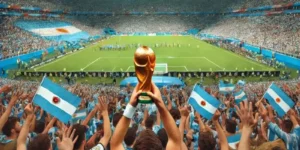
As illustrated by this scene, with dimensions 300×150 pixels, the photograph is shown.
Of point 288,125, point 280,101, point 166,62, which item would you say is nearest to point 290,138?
point 288,125

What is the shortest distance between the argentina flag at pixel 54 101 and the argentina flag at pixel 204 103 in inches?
94.7

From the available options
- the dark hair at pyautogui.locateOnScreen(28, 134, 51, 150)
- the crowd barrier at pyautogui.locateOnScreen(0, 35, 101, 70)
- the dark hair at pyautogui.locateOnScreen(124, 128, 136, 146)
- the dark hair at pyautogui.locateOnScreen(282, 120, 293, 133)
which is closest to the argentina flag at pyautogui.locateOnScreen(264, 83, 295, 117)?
the dark hair at pyautogui.locateOnScreen(282, 120, 293, 133)

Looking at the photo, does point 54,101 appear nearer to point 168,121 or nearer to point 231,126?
point 231,126

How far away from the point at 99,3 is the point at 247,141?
354 ft

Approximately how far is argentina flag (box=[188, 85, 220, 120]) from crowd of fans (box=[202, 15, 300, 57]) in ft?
108

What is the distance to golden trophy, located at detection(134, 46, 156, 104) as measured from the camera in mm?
2848

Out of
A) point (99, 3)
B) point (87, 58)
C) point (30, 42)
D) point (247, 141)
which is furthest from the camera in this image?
point (99, 3)

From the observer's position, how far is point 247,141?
362 centimetres

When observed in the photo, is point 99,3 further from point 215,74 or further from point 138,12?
point 215,74

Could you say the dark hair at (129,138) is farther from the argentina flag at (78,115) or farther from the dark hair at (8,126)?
the argentina flag at (78,115)

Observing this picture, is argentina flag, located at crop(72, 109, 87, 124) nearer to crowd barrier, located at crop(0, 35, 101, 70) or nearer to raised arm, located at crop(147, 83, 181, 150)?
raised arm, located at crop(147, 83, 181, 150)

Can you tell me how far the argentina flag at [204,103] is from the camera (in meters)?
6.10

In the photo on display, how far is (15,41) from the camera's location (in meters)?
50.1

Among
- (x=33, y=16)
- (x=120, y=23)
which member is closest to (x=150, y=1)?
(x=120, y=23)
